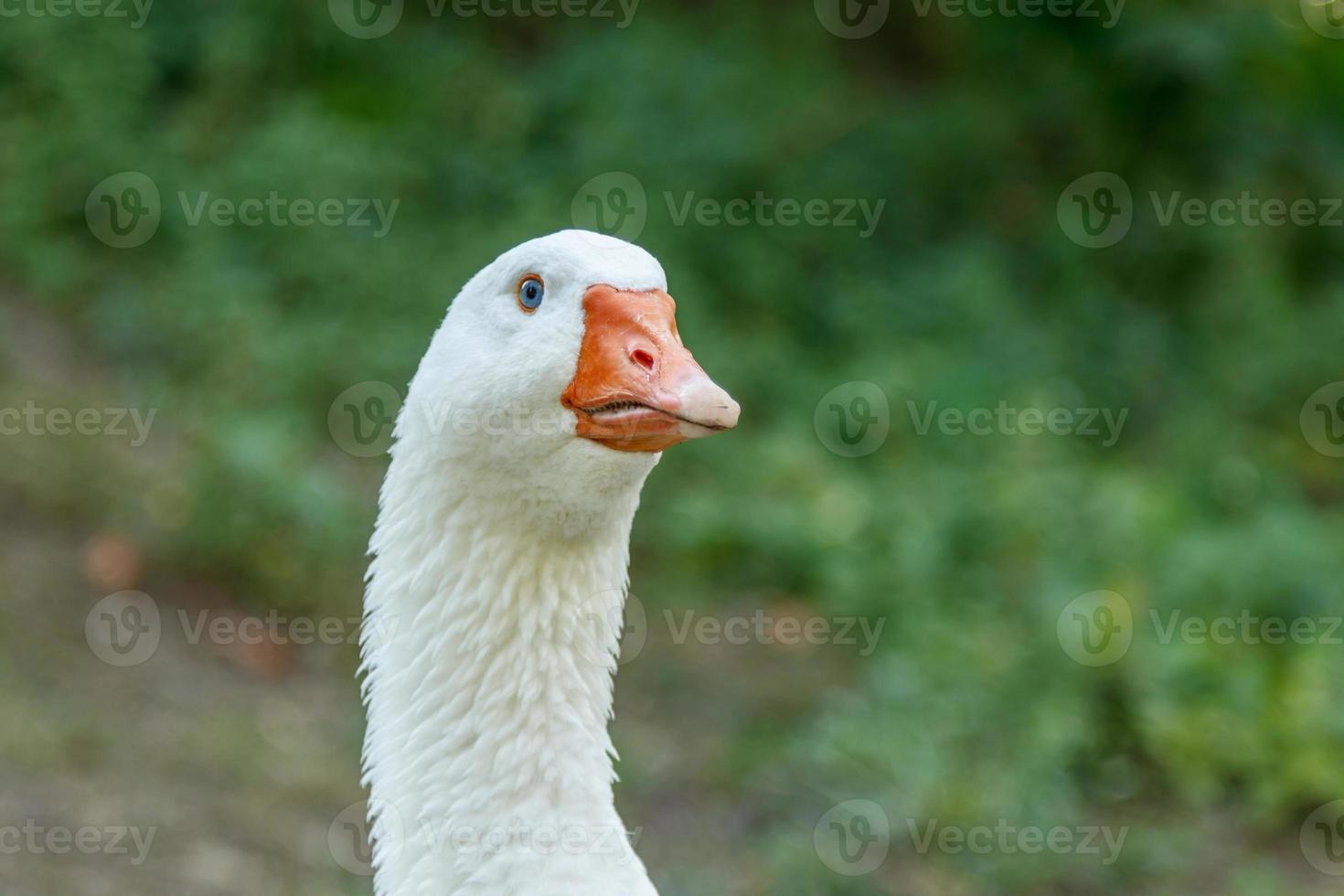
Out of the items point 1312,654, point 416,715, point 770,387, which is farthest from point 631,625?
point 416,715

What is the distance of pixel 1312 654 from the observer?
6.36 metres

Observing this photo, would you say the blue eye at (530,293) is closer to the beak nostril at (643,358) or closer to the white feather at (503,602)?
the white feather at (503,602)

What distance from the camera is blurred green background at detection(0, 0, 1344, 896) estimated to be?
18.5 feet

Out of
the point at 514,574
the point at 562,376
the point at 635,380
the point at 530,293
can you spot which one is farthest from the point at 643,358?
the point at 514,574

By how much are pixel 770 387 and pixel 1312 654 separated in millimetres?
3703

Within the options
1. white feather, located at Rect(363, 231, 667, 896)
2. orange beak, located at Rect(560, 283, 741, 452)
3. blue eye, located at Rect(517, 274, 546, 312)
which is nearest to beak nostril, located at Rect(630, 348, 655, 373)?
orange beak, located at Rect(560, 283, 741, 452)

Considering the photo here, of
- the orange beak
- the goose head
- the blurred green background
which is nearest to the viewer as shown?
the orange beak

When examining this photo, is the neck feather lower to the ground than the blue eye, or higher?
lower

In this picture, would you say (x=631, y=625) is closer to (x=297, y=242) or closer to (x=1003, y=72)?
(x=297, y=242)

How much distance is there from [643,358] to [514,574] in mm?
529

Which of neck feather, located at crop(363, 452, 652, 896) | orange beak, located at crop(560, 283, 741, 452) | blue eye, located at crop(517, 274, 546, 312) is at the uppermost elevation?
Answer: blue eye, located at crop(517, 274, 546, 312)

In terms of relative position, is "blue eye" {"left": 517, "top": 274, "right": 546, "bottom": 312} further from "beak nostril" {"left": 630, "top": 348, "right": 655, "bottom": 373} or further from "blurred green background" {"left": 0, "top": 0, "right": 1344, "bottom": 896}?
"blurred green background" {"left": 0, "top": 0, "right": 1344, "bottom": 896}

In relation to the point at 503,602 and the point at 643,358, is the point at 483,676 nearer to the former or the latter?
the point at 503,602

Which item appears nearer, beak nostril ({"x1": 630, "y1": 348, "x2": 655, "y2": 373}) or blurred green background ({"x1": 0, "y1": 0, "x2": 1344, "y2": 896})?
beak nostril ({"x1": 630, "y1": 348, "x2": 655, "y2": 373})
